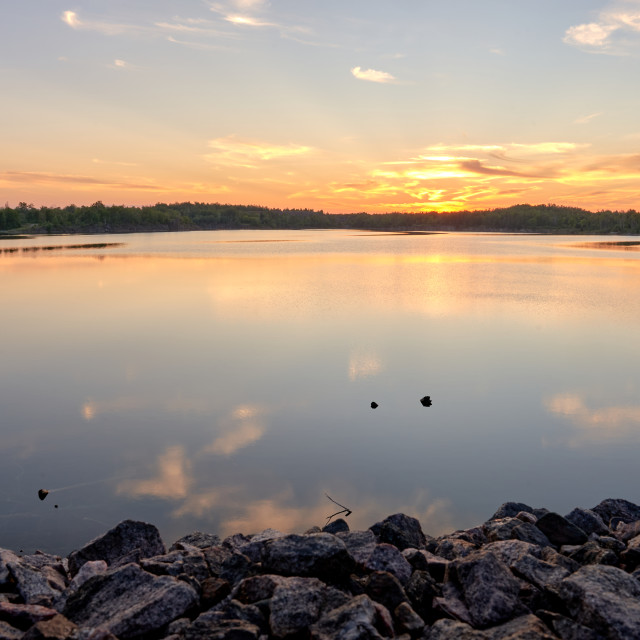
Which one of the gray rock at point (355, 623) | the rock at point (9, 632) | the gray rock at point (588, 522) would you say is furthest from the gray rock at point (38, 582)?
the gray rock at point (588, 522)

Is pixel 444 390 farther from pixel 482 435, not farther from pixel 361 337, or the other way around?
pixel 361 337

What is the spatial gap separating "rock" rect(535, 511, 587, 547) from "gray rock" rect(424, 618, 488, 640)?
2546 millimetres

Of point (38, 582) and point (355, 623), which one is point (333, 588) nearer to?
point (355, 623)

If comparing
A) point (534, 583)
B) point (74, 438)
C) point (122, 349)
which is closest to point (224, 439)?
point (74, 438)

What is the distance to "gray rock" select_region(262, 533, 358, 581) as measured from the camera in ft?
19.5

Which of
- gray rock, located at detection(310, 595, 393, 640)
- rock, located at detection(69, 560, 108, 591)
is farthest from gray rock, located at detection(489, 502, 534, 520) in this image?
rock, located at detection(69, 560, 108, 591)

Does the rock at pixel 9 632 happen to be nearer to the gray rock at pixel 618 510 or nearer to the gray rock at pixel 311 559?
the gray rock at pixel 311 559

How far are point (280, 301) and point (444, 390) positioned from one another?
56.5 ft

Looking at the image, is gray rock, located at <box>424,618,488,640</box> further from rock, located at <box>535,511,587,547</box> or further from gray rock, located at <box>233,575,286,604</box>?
rock, located at <box>535,511,587,547</box>

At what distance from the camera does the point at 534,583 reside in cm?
595

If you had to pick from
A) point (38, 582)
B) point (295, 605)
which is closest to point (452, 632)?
point (295, 605)

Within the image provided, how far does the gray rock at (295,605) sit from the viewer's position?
513 centimetres

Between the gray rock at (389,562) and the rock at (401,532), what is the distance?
78 cm

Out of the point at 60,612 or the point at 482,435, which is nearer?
the point at 60,612
